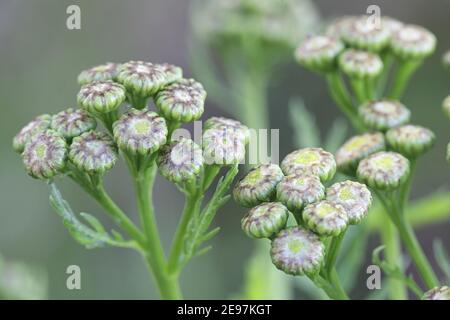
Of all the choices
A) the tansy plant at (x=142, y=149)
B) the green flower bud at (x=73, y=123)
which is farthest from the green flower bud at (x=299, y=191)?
the green flower bud at (x=73, y=123)

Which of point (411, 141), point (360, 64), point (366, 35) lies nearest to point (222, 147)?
point (411, 141)

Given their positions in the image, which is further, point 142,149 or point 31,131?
point 31,131

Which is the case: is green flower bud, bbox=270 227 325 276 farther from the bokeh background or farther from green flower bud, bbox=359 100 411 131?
the bokeh background

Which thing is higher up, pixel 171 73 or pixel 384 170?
pixel 171 73

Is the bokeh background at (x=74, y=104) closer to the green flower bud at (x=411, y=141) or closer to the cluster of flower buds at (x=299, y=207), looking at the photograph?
the green flower bud at (x=411, y=141)

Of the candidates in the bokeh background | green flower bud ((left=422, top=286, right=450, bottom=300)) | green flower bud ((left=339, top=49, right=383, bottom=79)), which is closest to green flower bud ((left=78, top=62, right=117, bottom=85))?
green flower bud ((left=339, top=49, right=383, bottom=79))

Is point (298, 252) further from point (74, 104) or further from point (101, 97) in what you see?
point (74, 104)

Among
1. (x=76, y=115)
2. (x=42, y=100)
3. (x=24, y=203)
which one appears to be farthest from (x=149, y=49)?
(x=76, y=115)
